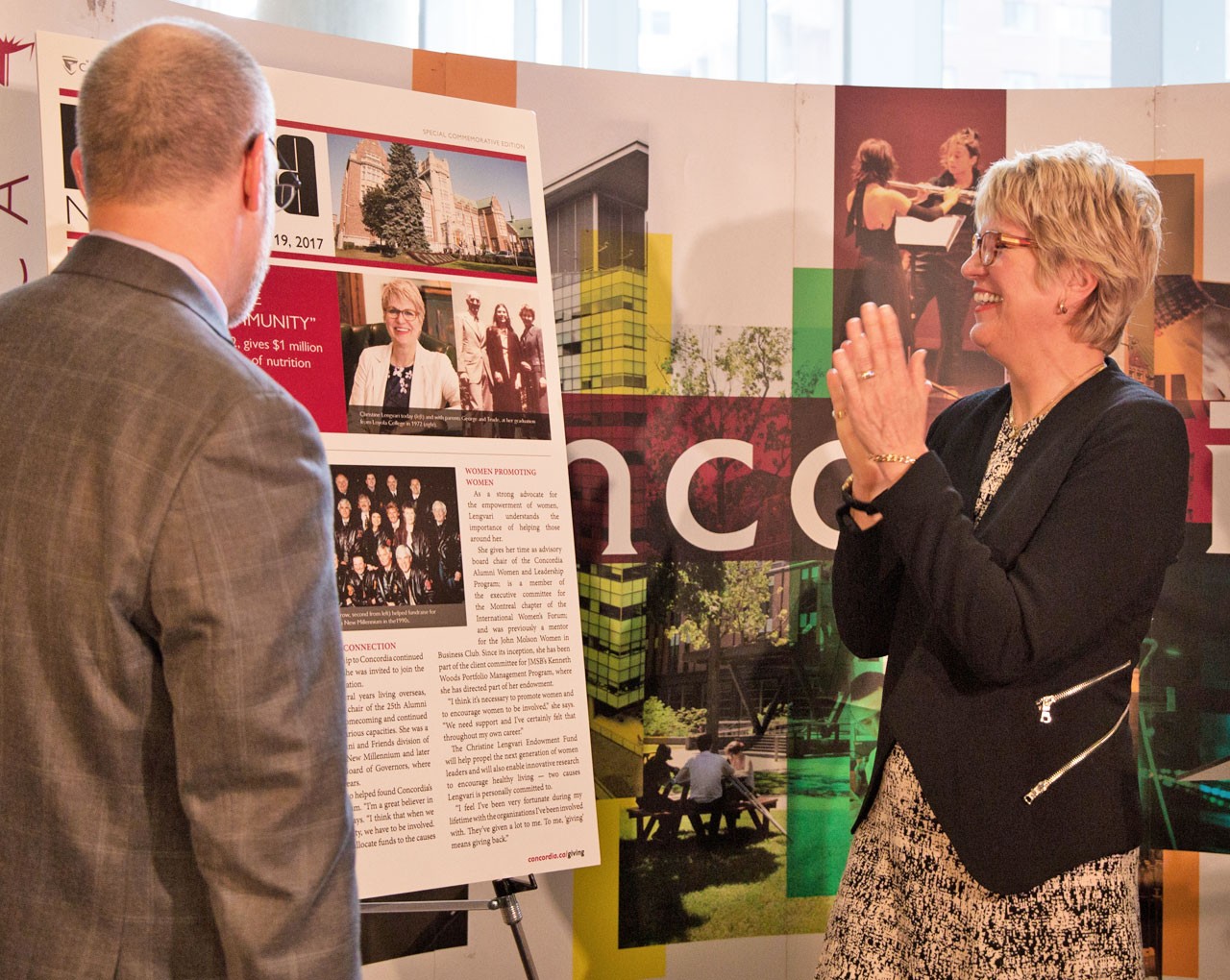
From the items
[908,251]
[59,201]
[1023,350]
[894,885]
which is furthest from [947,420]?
[59,201]

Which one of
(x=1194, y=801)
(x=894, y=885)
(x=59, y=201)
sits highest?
(x=59, y=201)

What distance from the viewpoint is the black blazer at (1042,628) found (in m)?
1.51

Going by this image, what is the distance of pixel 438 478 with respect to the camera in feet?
6.75

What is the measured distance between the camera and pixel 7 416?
3.34 feet

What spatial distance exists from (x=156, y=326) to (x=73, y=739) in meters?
0.38

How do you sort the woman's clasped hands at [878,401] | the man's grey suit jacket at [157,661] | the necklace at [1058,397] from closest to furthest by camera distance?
the man's grey suit jacket at [157,661], the woman's clasped hands at [878,401], the necklace at [1058,397]

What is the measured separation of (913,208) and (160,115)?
213 centimetres

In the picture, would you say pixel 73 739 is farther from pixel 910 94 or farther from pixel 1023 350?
pixel 910 94

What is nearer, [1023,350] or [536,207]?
[1023,350]

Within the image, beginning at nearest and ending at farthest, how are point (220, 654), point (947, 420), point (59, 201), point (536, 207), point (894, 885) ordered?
point (220, 654)
point (894, 885)
point (59, 201)
point (947, 420)
point (536, 207)

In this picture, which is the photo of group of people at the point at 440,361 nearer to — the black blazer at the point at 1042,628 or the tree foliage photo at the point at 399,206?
the tree foliage photo at the point at 399,206

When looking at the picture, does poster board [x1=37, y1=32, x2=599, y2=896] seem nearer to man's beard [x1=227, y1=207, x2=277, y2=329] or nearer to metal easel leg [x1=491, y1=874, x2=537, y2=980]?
metal easel leg [x1=491, y1=874, x2=537, y2=980]

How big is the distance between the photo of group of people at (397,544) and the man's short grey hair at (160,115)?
910mm

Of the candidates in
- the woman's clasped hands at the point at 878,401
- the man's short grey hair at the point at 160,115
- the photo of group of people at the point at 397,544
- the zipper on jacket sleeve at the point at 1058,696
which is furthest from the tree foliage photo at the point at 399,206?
the zipper on jacket sleeve at the point at 1058,696
